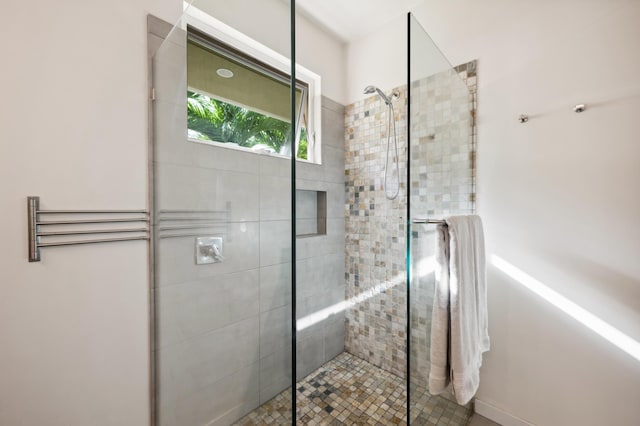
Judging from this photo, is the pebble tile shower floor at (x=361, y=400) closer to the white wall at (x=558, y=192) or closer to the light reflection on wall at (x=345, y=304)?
the light reflection on wall at (x=345, y=304)

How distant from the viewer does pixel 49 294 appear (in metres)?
1.01

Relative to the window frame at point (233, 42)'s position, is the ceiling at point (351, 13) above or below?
above

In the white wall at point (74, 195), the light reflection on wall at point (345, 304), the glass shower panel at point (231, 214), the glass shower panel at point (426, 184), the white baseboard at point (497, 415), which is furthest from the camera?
the light reflection on wall at point (345, 304)

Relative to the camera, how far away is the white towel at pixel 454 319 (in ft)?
Result: 3.51

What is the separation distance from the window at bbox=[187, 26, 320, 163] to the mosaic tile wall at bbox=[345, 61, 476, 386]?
0.62 m

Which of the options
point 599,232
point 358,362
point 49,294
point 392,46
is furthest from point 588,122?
point 49,294

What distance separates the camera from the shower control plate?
86 centimetres

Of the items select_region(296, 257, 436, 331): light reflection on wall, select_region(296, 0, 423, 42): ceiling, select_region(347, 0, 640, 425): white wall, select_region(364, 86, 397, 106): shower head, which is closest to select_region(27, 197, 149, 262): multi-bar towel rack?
select_region(296, 257, 436, 331): light reflection on wall

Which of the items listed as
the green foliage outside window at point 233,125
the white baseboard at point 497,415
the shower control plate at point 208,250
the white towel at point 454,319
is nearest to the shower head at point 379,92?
the white towel at point 454,319

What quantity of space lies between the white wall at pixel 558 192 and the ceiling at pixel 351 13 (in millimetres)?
393

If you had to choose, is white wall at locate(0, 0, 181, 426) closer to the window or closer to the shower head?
the window

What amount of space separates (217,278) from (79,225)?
684 mm

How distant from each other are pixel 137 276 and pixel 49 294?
28 cm

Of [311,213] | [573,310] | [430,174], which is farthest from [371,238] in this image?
[573,310]
